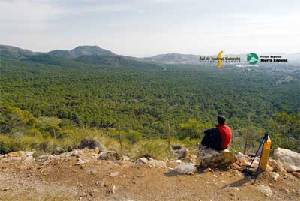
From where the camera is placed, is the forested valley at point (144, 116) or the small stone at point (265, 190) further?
the forested valley at point (144, 116)

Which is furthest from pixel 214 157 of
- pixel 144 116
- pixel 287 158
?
pixel 144 116

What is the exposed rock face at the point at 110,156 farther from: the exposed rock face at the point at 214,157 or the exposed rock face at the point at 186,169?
the exposed rock face at the point at 214,157

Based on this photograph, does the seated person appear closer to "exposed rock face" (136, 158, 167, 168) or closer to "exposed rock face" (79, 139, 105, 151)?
"exposed rock face" (136, 158, 167, 168)

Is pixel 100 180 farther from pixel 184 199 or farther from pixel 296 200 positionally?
pixel 296 200

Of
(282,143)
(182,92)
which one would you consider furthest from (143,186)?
(182,92)

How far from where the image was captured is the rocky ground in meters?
7.38

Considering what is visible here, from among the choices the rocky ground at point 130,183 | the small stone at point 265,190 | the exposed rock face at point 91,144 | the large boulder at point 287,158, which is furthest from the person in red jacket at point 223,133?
the exposed rock face at point 91,144

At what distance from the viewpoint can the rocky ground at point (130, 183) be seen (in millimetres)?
7379

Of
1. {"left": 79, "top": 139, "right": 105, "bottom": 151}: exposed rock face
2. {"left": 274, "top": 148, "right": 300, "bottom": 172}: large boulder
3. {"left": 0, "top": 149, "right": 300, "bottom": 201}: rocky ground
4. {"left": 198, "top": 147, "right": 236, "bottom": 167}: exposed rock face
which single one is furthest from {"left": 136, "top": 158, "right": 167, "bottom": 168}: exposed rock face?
{"left": 274, "top": 148, "right": 300, "bottom": 172}: large boulder

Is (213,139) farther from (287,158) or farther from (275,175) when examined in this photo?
(287,158)

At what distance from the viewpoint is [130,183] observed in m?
7.89

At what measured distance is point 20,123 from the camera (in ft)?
99.8

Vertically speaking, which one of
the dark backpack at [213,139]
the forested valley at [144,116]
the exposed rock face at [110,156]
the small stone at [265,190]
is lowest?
the forested valley at [144,116]

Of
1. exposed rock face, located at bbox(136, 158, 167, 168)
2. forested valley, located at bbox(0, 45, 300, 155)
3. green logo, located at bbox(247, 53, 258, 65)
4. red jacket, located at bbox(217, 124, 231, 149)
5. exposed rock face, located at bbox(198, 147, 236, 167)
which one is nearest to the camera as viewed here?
red jacket, located at bbox(217, 124, 231, 149)
